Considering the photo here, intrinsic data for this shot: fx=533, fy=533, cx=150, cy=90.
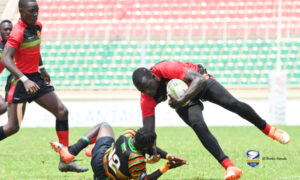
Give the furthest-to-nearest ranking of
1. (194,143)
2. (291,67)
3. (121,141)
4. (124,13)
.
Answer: (124,13) < (291,67) < (194,143) < (121,141)

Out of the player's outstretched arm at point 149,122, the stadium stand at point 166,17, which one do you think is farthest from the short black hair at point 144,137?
the stadium stand at point 166,17

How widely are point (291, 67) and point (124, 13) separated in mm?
7445

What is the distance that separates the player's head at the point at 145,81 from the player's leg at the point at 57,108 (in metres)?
1.56

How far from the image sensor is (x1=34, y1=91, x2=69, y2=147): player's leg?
6.90 metres

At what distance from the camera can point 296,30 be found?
21.7 metres

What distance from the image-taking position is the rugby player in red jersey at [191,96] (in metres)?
5.75

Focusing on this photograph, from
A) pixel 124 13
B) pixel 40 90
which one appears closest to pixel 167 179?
pixel 40 90

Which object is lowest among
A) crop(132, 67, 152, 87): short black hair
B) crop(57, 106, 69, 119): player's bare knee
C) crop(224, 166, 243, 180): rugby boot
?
crop(224, 166, 243, 180): rugby boot

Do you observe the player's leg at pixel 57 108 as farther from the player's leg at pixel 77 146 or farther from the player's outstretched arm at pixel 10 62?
the player's leg at pixel 77 146

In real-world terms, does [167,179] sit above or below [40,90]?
below

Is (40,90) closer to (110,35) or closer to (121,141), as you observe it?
(121,141)

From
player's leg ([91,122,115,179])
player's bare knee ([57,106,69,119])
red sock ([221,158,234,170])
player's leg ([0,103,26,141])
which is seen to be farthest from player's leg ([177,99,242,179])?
player's leg ([0,103,26,141])

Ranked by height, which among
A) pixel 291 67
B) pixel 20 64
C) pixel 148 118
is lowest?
pixel 291 67

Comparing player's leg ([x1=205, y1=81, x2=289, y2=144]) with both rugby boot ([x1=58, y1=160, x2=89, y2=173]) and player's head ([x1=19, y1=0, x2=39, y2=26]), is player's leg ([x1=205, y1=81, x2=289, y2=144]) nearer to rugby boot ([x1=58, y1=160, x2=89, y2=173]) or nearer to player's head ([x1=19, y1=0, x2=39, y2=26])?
rugby boot ([x1=58, y1=160, x2=89, y2=173])
